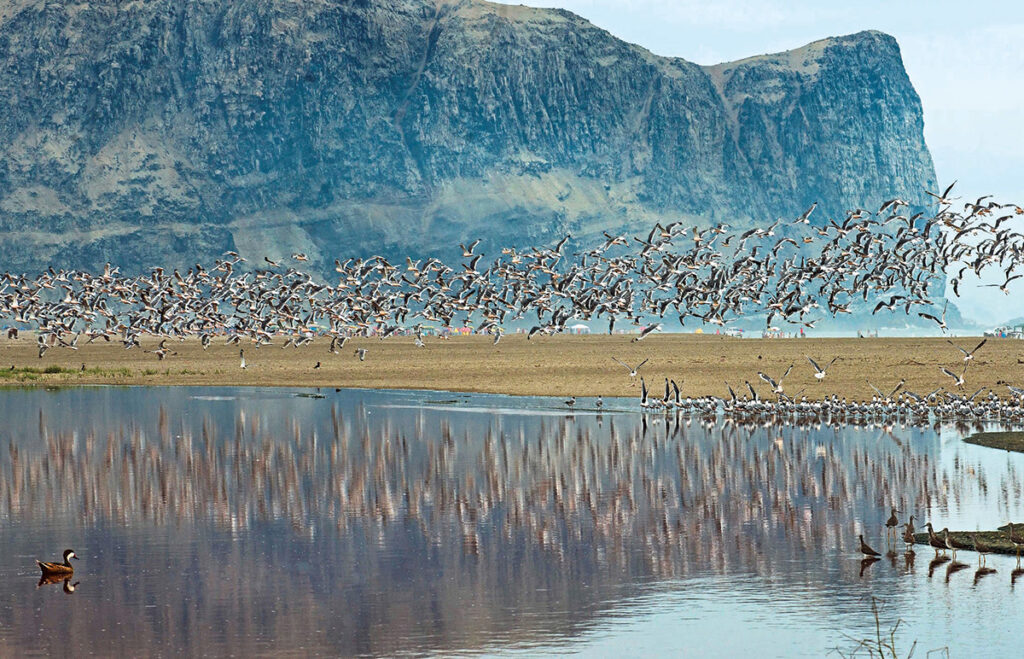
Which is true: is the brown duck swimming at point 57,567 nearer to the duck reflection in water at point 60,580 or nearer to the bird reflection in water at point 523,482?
the duck reflection in water at point 60,580

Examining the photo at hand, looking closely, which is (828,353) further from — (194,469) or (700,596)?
(700,596)

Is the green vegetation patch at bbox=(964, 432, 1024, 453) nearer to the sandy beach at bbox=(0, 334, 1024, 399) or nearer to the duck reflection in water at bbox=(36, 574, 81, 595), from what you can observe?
the sandy beach at bbox=(0, 334, 1024, 399)

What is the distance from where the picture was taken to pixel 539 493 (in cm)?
3706

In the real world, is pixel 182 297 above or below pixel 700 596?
above

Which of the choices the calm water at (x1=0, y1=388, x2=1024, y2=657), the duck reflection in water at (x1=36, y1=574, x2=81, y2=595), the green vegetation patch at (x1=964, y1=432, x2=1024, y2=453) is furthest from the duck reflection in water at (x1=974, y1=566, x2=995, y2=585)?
the green vegetation patch at (x1=964, y1=432, x2=1024, y2=453)

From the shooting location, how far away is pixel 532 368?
93.0 meters

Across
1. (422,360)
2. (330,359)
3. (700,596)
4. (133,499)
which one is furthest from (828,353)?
(700,596)

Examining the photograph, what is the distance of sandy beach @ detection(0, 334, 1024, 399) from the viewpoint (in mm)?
75625

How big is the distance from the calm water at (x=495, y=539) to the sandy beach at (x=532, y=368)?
23.0m

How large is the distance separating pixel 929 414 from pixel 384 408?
2452 cm

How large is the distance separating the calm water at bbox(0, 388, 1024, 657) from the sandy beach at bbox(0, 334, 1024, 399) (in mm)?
23004

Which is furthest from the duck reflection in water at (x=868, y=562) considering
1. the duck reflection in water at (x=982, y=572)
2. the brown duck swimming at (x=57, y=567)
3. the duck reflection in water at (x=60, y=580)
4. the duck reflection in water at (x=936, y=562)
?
the brown duck swimming at (x=57, y=567)

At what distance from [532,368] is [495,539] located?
62.8 metres

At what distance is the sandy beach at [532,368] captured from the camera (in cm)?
7562
